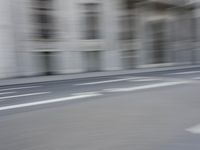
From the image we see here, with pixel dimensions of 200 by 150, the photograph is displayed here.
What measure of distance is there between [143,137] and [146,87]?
5766 millimetres

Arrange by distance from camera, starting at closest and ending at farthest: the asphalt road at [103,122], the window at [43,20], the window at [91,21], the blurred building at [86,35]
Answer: the asphalt road at [103,122] → the blurred building at [86,35] → the window at [43,20] → the window at [91,21]

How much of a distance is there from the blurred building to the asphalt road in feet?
38.0

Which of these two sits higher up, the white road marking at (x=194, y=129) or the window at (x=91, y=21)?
the window at (x=91, y=21)

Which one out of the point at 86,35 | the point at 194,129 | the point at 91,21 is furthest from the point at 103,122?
the point at 91,21

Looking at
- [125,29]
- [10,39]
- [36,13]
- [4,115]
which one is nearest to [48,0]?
[36,13]

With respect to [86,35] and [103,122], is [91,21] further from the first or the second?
[103,122]

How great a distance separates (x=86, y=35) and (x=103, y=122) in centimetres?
1665

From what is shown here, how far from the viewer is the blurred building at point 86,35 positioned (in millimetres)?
19906

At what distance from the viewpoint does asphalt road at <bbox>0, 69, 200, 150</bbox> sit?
4613 millimetres

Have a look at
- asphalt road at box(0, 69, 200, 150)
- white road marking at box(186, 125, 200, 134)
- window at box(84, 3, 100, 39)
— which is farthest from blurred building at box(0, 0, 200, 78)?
white road marking at box(186, 125, 200, 134)

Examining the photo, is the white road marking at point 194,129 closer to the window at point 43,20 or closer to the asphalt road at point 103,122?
the asphalt road at point 103,122

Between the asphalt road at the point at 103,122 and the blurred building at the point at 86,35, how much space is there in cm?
1158

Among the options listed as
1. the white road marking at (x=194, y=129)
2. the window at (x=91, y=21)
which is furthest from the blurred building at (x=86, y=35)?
the white road marking at (x=194, y=129)

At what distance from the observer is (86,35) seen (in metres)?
22.2
